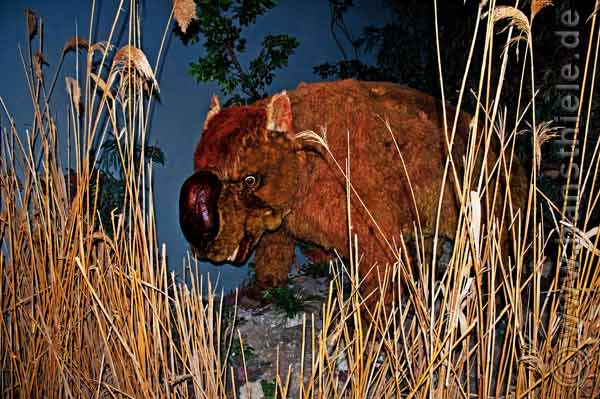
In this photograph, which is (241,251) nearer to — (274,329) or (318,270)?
(274,329)

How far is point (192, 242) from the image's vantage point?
169 cm

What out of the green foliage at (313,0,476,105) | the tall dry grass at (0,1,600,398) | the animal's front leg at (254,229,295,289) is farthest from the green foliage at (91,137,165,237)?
the green foliage at (313,0,476,105)

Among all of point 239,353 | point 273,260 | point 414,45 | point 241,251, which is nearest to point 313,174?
point 241,251

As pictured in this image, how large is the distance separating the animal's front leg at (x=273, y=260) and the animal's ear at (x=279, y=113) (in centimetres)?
50

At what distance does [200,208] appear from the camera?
5.40 ft

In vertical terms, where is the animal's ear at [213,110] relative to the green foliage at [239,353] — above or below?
above

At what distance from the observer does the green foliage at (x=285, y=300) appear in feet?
6.66

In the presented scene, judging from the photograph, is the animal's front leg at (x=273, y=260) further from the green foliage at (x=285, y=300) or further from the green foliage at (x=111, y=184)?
the green foliage at (x=111, y=184)

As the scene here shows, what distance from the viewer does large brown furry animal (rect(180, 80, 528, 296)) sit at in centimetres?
172

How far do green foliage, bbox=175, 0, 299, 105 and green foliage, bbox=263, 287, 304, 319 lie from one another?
733mm

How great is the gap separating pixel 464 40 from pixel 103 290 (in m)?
2.15

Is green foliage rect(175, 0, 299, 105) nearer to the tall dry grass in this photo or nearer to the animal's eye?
the animal's eye

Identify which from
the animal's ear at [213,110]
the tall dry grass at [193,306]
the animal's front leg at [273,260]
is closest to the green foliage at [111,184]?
the animal's ear at [213,110]

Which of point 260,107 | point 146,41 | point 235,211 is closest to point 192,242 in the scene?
point 235,211
